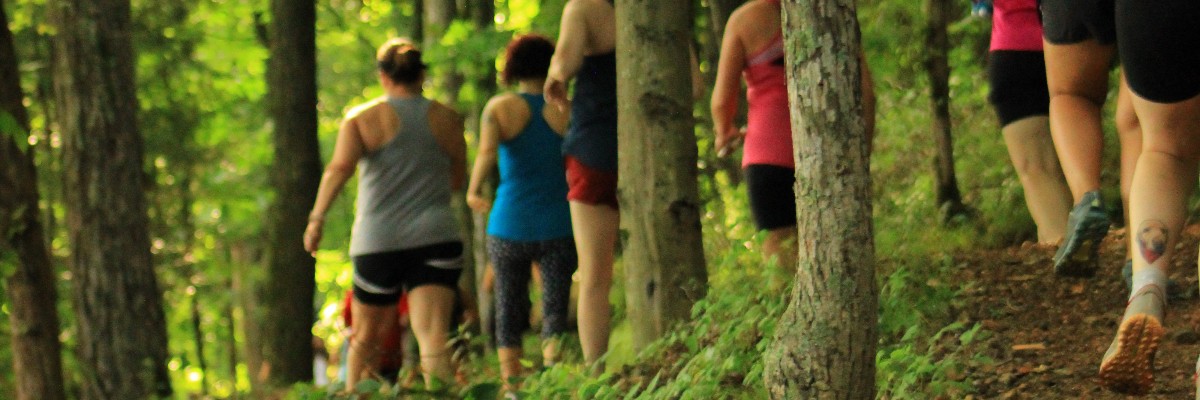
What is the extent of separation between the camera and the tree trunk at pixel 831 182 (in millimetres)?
3795

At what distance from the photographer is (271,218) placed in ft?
44.6

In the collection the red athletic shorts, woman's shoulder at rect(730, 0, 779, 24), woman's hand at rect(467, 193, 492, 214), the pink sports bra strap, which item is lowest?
woman's hand at rect(467, 193, 492, 214)

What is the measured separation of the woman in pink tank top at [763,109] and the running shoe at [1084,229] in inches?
47.3

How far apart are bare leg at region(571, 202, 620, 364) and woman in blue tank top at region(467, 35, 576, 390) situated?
38 centimetres

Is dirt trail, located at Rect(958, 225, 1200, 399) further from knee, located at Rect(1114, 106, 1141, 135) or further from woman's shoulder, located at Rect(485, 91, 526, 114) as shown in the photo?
woman's shoulder, located at Rect(485, 91, 526, 114)

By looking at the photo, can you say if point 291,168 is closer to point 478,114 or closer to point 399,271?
point 478,114

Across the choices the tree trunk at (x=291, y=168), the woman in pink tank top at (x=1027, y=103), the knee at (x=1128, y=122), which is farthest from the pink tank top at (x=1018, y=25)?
the tree trunk at (x=291, y=168)

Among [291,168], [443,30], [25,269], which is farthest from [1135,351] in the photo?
[291,168]

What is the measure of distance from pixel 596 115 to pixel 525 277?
1.05 metres

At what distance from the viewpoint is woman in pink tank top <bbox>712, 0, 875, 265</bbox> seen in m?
6.20

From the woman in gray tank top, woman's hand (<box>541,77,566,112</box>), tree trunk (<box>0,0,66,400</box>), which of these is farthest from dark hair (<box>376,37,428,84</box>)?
tree trunk (<box>0,0,66,400</box>)

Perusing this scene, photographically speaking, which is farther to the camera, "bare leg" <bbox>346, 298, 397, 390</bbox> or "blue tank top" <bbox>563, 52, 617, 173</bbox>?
"bare leg" <bbox>346, 298, 397, 390</bbox>

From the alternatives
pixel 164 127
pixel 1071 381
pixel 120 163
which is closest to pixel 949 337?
pixel 1071 381

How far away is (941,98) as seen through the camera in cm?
901
